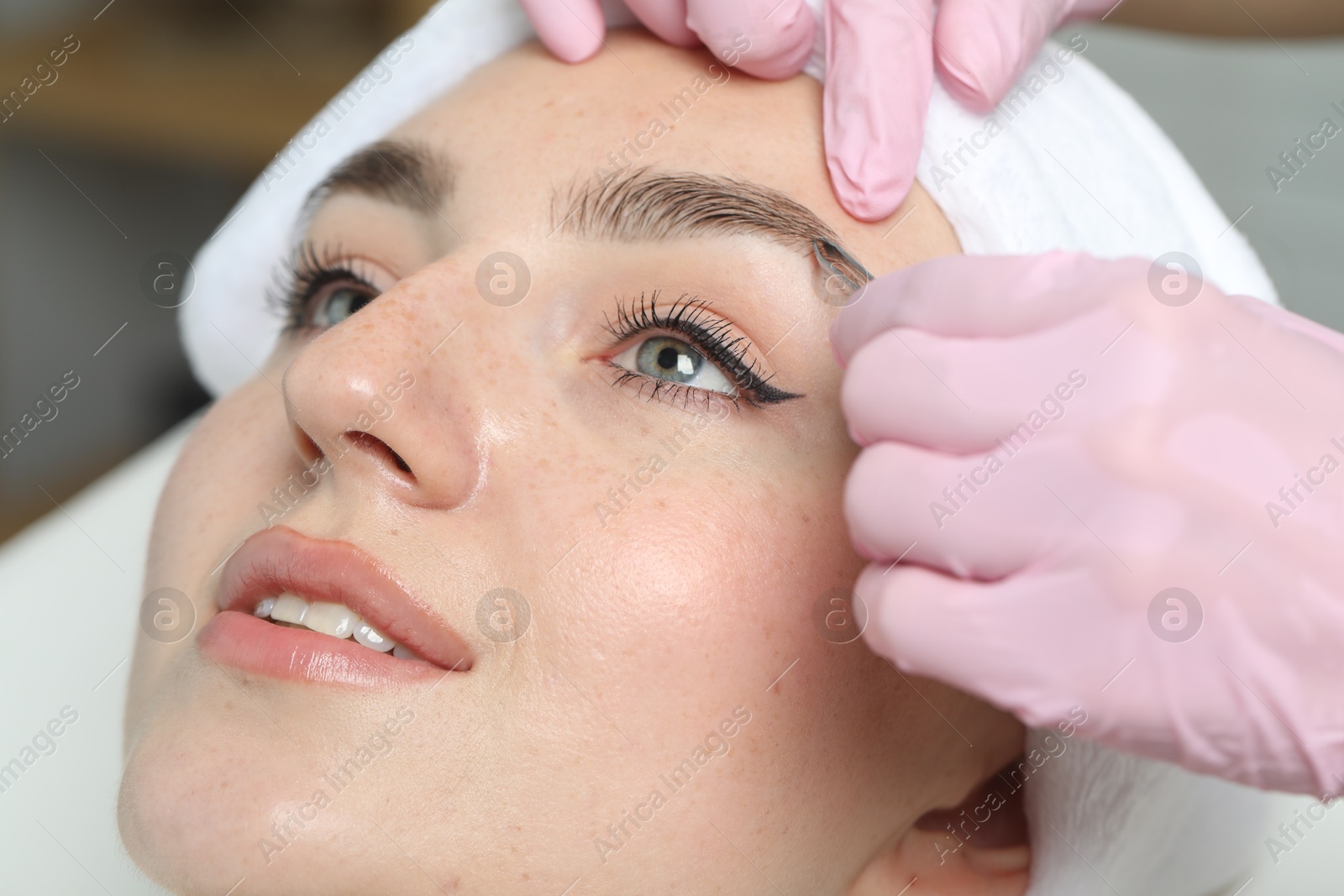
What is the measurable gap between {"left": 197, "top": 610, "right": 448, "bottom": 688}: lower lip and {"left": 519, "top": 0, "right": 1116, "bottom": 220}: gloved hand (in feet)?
1.52

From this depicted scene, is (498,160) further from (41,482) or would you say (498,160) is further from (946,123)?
(41,482)

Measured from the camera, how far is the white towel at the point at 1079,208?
0.91 meters

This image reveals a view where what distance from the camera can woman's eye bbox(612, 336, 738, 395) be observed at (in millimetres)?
863

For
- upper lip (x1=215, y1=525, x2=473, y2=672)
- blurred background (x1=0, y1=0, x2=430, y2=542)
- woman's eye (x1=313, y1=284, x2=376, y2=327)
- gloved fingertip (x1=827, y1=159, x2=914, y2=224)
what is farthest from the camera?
blurred background (x1=0, y1=0, x2=430, y2=542)

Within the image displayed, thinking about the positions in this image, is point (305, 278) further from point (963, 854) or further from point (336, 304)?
point (963, 854)

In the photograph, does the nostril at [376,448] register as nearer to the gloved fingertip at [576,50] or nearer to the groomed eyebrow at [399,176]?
the groomed eyebrow at [399,176]

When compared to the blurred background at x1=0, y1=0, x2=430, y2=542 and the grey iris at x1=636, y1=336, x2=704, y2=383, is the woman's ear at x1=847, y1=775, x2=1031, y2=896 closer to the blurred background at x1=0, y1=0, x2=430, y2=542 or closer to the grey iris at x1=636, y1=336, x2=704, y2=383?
the grey iris at x1=636, y1=336, x2=704, y2=383

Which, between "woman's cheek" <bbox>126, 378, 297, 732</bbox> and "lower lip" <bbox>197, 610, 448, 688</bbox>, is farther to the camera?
"woman's cheek" <bbox>126, 378, 297, 732</bbox>

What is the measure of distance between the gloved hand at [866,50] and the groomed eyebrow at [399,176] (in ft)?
0.51

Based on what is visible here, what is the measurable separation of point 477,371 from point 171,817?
36 centimetres

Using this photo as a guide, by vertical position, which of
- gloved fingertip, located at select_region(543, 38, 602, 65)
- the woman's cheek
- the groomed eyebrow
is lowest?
the woman's cheek

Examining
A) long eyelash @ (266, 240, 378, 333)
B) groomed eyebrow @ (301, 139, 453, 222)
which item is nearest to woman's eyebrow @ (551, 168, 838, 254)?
groomed eyebrow @ (301, 139, 453, 222)

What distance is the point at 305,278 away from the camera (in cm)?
Result: 107

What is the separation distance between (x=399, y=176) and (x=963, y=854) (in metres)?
0.76
